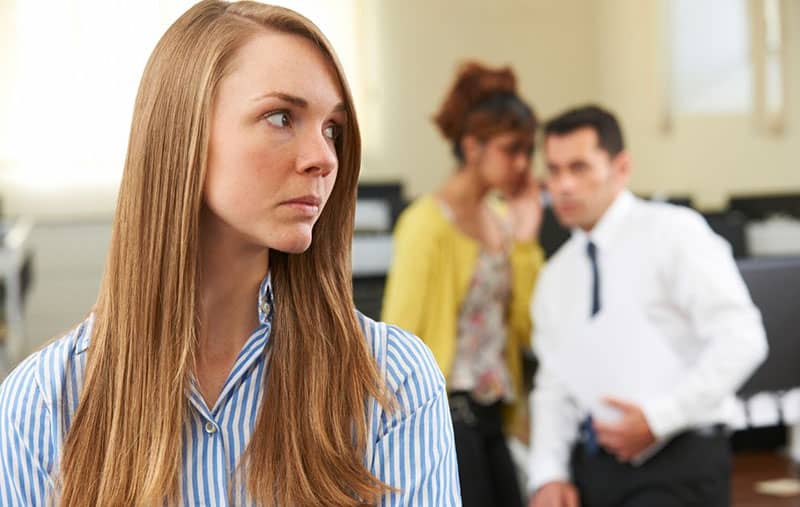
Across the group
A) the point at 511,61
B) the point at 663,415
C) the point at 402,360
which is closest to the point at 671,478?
the point at 663,415

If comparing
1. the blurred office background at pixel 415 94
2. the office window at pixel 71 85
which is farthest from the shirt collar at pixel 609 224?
the office window at pixel 71 85

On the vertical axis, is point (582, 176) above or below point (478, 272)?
above

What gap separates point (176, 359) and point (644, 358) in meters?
1.32

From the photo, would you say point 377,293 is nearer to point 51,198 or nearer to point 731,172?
point 731,172

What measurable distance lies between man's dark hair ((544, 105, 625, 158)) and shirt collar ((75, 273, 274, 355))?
5.03 ft

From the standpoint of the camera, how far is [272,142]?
2.83 ft

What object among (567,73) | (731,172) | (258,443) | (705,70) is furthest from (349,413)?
(567,73)

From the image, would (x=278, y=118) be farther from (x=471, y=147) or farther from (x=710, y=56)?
(x=710, y=56)

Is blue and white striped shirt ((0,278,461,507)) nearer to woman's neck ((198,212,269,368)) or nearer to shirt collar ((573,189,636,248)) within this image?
woman's neck ((198,212,269,368))

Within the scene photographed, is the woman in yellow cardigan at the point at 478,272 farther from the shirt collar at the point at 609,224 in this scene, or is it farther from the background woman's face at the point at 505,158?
the shirt collar at the point at 609,224

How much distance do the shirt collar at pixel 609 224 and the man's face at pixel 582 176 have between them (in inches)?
0.6

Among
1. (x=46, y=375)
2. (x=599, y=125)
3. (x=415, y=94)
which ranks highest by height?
(x=415, y=94)

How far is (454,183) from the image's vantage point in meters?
2.44

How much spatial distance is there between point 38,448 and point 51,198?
7.53m
